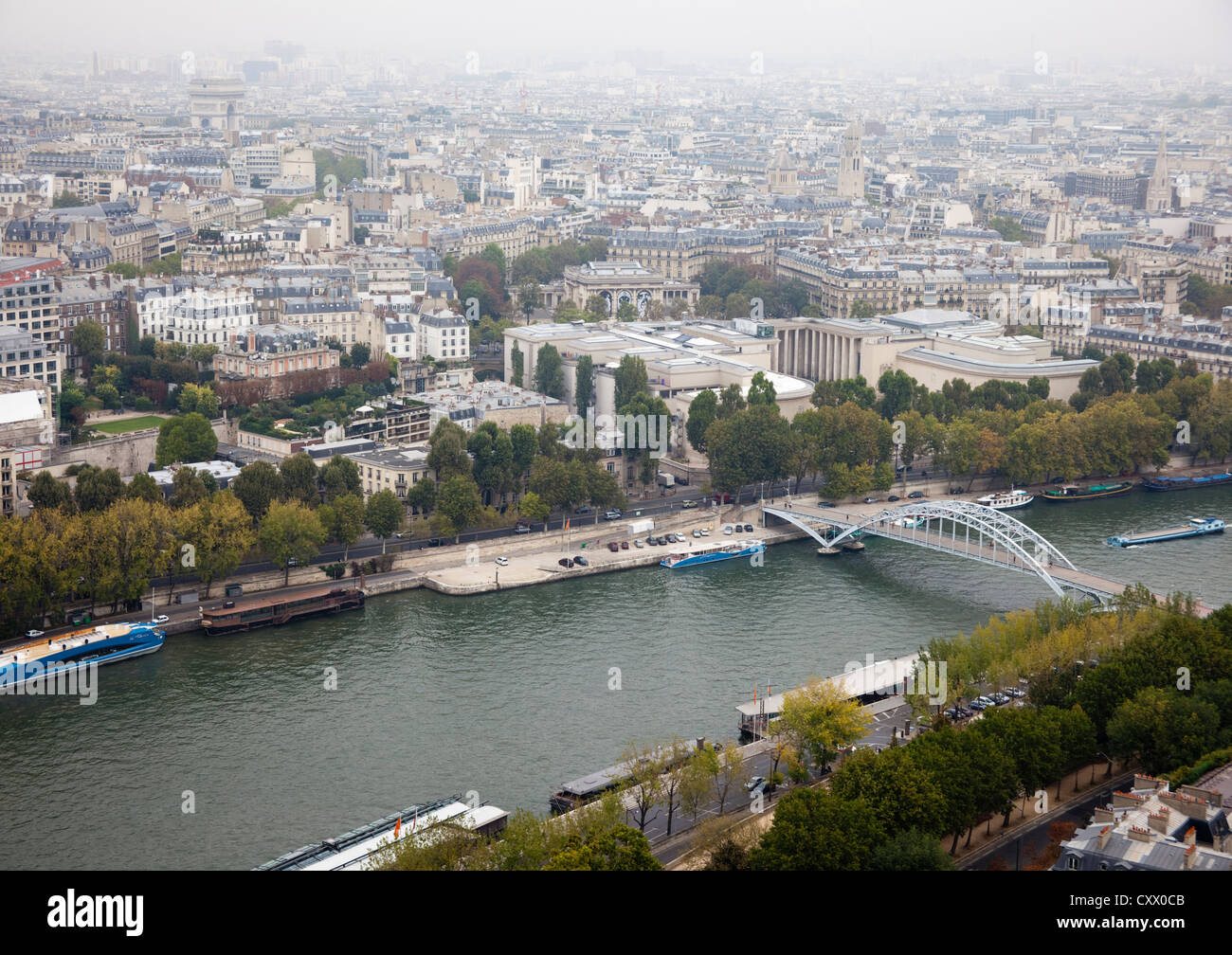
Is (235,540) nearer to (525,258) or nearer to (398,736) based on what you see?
(398,736)

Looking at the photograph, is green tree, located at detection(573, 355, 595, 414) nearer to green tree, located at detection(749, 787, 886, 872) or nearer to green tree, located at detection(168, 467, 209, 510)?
green tree, located at detection(168, 467, 209, 510)

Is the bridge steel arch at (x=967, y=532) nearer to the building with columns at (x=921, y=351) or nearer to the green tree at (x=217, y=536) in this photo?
the building with columns at (x=921, y=351)

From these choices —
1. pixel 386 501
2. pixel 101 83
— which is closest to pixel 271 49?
pixel 101 83

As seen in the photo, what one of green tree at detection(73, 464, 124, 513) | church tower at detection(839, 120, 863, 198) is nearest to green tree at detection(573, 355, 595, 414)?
green tree at detection(73, 464, 124, 513)

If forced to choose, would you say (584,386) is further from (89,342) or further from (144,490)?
(144,490)

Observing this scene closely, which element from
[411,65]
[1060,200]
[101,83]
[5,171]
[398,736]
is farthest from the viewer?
[411,65]

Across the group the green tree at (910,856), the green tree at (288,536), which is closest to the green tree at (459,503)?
the green tree at (288,536)
